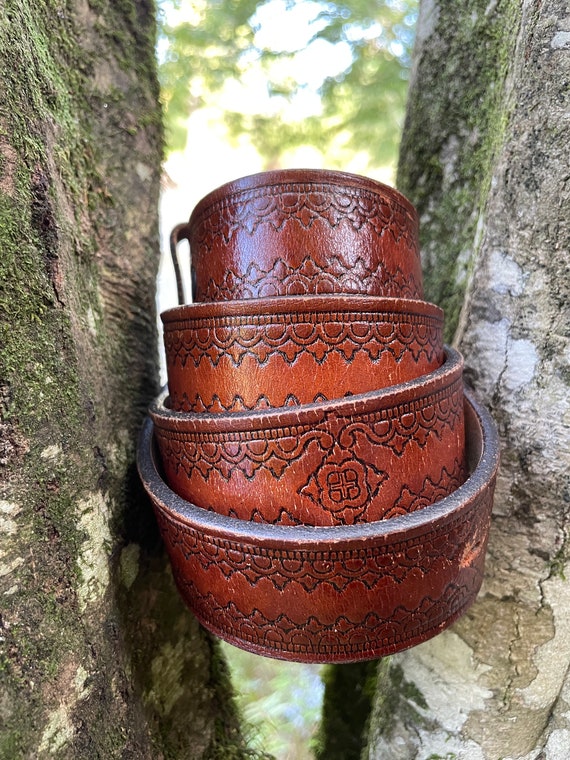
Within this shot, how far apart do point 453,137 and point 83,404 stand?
845 mm

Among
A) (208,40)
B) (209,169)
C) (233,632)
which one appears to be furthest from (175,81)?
(209,169)

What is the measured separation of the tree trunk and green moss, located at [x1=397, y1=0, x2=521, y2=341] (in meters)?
0.01

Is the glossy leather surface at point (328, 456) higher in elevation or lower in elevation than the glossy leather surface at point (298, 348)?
lower

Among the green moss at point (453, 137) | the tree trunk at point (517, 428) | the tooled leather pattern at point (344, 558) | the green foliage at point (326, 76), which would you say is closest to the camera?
the tooled leather pattern at point (344, 558)

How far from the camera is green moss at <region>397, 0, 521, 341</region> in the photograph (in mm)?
872

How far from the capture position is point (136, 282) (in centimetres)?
80

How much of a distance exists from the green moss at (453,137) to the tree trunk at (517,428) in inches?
0.6

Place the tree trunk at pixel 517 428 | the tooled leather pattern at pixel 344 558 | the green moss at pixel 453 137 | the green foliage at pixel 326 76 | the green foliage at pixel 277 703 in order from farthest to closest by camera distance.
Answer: the green foliage at pixel 326 76 → the green foliage at pixel 277 703 → the green moss at pixel 453 137 → the tree trunk at pixel 517 428 → the tooled leather pattern at pixel 344 558

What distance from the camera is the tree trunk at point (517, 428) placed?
0.65 metres

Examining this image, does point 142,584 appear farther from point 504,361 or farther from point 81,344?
point 504,361

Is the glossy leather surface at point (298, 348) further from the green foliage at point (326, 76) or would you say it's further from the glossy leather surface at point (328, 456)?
the green foliage at point (326, 76)

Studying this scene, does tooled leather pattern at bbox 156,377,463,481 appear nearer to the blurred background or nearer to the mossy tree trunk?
the mossy tree trunk

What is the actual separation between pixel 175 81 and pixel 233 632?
186 centimetres

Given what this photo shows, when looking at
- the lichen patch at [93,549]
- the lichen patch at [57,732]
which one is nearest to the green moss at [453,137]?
the lichen patch at [93,549]
